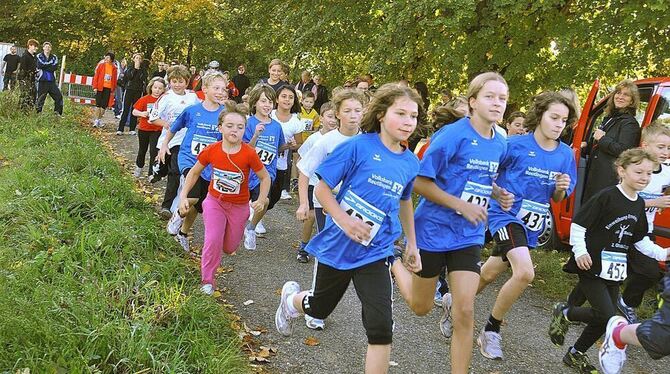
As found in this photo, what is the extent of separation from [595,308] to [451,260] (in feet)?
4.17

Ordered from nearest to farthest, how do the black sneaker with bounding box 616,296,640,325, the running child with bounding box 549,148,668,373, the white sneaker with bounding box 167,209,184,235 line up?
the running child with bounding box 549,148,668,373, the black sneaker with bounding box 616,296,640,325, the white sneaker with bounding box 167,209,184,235

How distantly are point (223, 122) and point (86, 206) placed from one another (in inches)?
77.2

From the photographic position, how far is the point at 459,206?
405cm

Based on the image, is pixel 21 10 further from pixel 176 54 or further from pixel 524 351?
pixel 524 351

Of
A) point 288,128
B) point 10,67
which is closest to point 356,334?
point 288,128

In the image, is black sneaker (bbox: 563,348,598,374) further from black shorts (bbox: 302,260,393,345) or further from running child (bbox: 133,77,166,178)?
running child (bbox: 133,77,166,178)

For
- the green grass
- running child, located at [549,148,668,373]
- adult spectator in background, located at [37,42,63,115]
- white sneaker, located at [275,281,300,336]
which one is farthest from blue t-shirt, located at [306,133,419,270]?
adult spectator in background, located at [37,42,63,115]

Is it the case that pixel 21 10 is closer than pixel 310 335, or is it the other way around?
pixel 310 335

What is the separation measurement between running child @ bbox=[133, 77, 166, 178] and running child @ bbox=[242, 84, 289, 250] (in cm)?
268

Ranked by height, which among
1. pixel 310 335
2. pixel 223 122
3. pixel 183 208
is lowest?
pixel 310 335

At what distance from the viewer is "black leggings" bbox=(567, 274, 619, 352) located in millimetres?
4672

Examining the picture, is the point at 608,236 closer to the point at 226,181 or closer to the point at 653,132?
the point at 653,132

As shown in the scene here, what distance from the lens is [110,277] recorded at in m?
4.98

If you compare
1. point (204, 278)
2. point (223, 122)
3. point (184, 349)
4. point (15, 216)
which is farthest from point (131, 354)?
point (15, 216)
